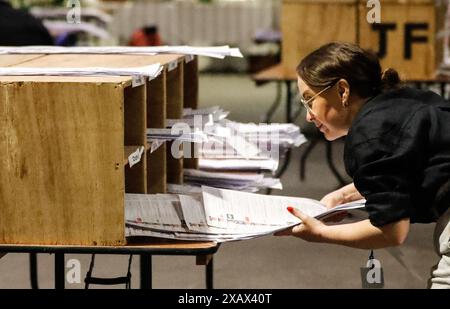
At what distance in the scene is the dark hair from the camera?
5.81 ft

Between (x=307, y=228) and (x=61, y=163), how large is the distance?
1.63 feet

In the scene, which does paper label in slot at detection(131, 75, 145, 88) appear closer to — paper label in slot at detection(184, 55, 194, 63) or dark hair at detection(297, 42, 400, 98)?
dark hair at detection(297, 42, 400, 98)

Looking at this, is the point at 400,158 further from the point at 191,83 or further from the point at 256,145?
the point at 191,83

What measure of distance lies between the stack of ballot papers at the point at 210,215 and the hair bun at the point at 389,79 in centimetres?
24

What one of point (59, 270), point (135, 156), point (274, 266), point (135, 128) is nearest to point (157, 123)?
point (135, 128)

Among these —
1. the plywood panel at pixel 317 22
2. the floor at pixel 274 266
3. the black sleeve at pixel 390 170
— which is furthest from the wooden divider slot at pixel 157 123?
the plywood panel at pixel 317 22

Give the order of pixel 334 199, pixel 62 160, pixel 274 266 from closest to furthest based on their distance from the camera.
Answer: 1. pixel 62 160
2. pixel 334 199
3. pixel 274 266

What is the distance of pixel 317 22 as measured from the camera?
4.68 metres

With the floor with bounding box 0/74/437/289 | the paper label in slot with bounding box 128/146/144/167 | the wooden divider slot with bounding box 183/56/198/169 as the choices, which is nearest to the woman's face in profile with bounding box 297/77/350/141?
the paper label in slot with bounding box 128/146/144/167

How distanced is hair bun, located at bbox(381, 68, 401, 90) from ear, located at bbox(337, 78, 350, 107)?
0.08m

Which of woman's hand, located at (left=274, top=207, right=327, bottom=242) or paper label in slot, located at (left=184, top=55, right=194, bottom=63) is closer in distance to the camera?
woman's hand, located at (left=274, top=207, right=327, bottom=242)

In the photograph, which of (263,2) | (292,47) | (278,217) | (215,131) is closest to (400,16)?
(292,47)
